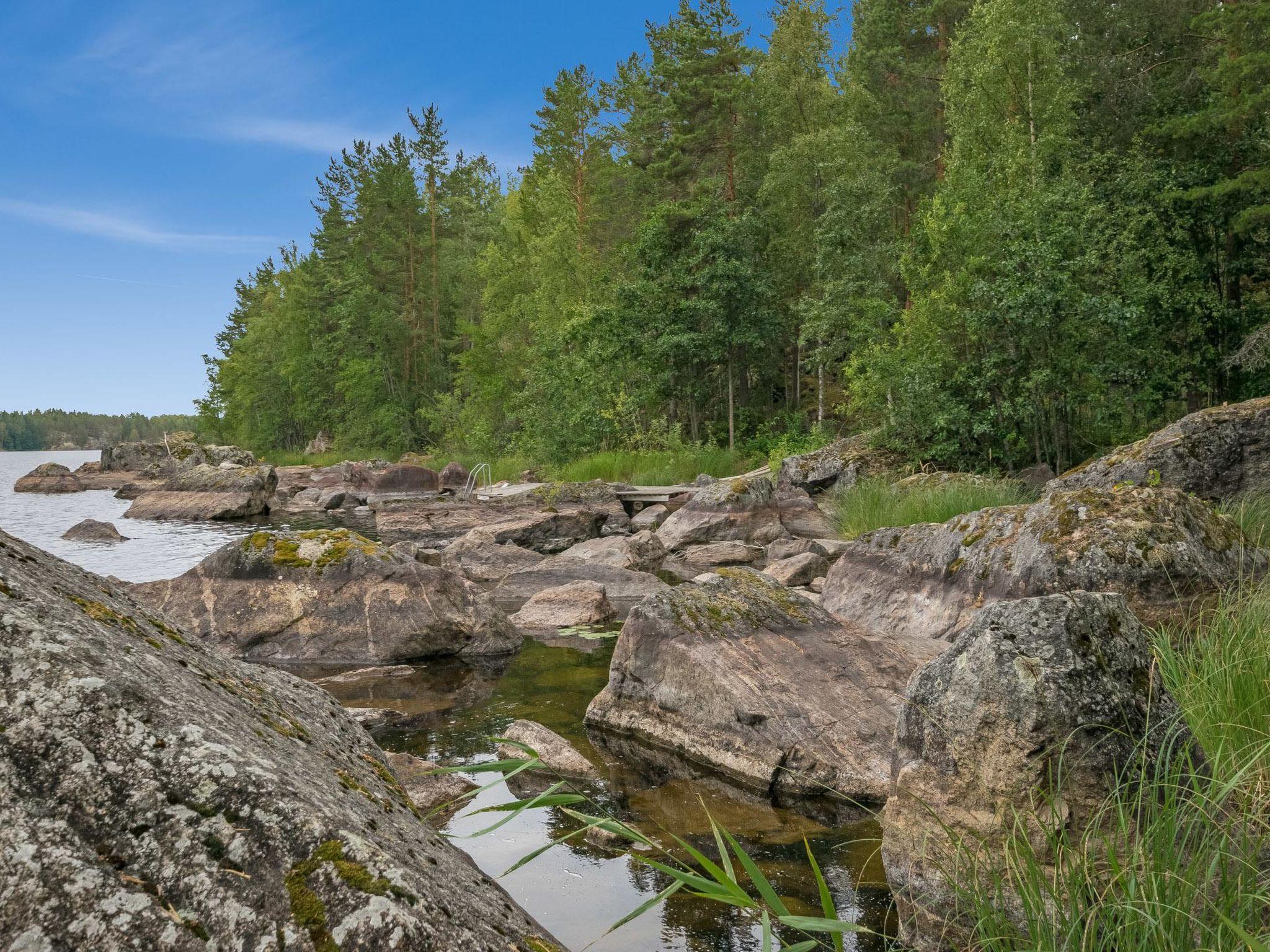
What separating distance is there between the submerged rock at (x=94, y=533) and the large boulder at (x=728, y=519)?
1324cm

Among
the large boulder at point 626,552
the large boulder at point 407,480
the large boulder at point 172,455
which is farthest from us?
the large boulder at point 172,455

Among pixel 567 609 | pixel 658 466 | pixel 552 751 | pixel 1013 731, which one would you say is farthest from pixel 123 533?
pixel 1013 731

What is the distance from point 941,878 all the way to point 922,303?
19.1 meters

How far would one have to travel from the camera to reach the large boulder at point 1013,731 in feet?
11.9

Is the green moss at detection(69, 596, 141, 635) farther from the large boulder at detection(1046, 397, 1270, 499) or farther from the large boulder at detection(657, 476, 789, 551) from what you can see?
the large boulder at detection(657, 476, 789, 551)

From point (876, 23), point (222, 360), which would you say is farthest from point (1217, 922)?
point (222, 360)

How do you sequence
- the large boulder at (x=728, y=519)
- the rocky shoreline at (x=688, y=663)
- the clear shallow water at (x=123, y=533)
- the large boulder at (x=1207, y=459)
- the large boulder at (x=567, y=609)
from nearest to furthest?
the rocky shoreline at (x=688, y=663)
the large boulder at (x=567, y=609)
the large boulder at (x=1207, y=459)
the clear shallow water at (x=123, y=533)
the large boulder at (x=728, y=519)

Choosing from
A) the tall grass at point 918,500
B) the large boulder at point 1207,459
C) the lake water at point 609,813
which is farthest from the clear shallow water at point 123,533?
the large boulder at point 1207,459

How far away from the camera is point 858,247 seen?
31.2 m

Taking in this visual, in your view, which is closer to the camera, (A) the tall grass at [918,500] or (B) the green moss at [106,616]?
(B) the green moss at [106,616]

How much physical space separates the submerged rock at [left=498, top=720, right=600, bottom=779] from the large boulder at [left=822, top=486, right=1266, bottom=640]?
3.19 metres

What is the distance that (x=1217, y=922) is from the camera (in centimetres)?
Answer: 230

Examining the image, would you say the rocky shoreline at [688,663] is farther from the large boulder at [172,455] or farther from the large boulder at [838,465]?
the large boulder at [172,455]

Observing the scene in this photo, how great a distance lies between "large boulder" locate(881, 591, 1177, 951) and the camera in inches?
142
